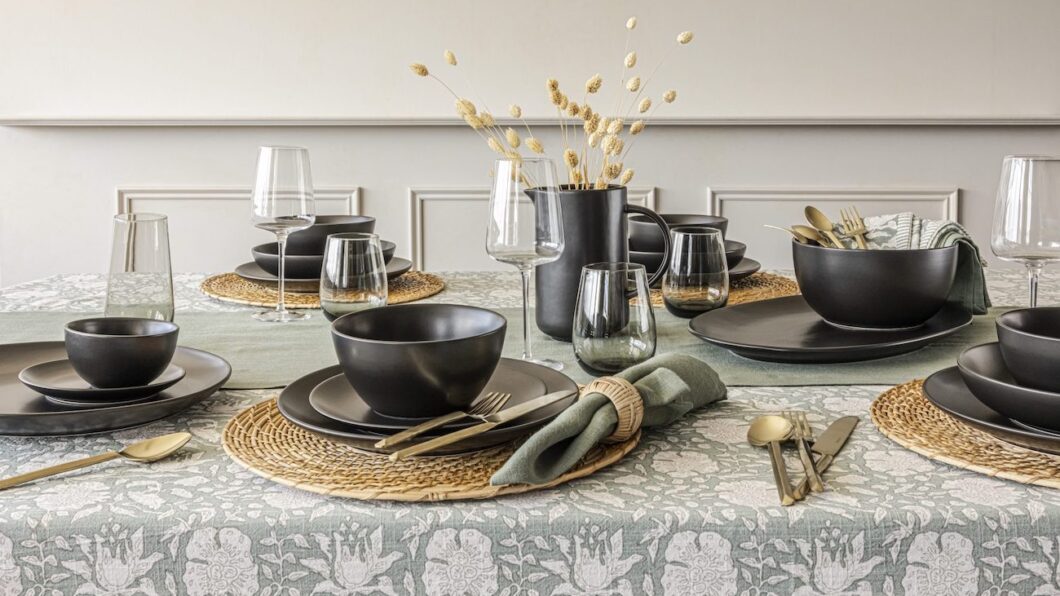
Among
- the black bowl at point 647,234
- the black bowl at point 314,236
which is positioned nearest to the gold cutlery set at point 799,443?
the black bowl at point 647,234

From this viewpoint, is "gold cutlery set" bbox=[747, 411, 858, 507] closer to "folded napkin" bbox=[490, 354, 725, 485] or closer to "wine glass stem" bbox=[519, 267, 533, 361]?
"folded napkin" bbox=[490, 354, 725, 485]

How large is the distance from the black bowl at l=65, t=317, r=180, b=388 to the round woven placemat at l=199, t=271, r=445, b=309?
0.62 metres

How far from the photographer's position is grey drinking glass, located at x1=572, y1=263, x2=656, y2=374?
3.67ft

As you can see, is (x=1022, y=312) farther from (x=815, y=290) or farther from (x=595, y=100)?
(x=595, y=100)

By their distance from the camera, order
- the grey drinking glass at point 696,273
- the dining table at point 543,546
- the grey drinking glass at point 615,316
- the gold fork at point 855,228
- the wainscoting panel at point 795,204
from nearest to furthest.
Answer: the dining table at point 543,546 → the grey drinking glass at point 615,316 → the grey drinking glass at point 696,273 → the gold fork at point 855,228 → the wainscoting panel at point 795,204

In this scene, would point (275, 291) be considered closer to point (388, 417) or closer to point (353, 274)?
point (353, 274)

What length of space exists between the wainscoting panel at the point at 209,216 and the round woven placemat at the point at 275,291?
1.64 meters

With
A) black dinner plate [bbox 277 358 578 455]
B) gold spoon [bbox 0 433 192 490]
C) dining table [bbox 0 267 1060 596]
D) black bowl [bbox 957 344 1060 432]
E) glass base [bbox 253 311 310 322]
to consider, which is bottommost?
dining table [bbox 0 267 1060 596]

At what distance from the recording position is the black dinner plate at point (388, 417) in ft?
2.91

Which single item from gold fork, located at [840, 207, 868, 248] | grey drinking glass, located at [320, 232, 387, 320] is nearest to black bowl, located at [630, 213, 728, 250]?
gold fork, located at [840, 207, 868, 248]

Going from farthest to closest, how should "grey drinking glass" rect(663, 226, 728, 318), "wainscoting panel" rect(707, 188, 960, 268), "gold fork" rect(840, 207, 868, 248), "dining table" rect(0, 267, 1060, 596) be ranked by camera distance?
"wainscoting panel" rect(707, 188, 960, 268) → "gold fork" rect(840, 207, 868, 248) → "grey drinking glass" rect(663, 226, 728, 318) → "dining table" rect(0, 267, 1060, 596)

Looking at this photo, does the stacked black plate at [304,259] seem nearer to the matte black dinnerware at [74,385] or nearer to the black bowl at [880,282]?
the matte black dinnerware at [74,385]

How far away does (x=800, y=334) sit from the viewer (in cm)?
131

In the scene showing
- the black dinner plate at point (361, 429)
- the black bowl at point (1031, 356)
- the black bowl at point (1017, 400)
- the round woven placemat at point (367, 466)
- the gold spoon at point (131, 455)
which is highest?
the black bowl at point (1031, 356)
